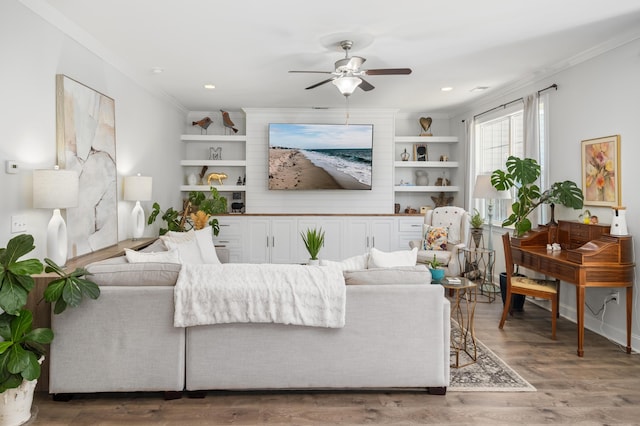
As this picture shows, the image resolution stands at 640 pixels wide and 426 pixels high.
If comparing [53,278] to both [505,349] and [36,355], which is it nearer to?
[36,355]

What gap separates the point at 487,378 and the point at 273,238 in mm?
4288

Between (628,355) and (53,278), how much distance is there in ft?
14.0

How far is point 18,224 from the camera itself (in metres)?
2.90

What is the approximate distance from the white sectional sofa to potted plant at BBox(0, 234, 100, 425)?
170 millimetres

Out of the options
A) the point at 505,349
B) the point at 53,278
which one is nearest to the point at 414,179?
the point at 505,349

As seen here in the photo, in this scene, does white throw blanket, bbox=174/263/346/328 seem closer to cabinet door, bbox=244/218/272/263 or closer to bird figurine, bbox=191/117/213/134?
cabinet door, bbox=244/218/272/263

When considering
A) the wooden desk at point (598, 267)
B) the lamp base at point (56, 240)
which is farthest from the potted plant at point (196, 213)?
the wooden desk at point (598, 267)

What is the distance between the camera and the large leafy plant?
2217 mm

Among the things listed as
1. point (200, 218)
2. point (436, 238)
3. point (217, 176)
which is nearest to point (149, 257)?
point (200, 218)

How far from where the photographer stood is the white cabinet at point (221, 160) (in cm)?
698

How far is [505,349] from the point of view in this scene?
359cm

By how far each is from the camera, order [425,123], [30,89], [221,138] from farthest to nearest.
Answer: [425,123]
[221,138]
[30,89]

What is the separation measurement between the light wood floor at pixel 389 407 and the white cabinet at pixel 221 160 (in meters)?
4.67

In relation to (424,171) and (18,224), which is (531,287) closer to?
(424,171)
